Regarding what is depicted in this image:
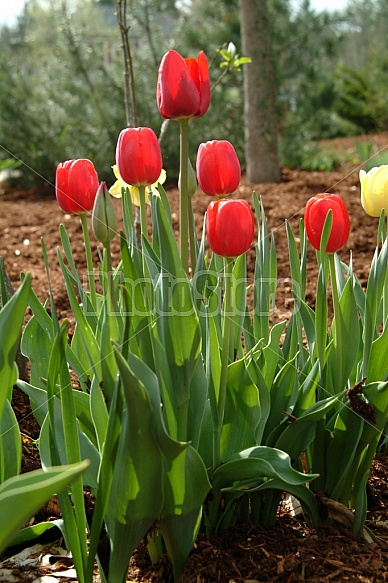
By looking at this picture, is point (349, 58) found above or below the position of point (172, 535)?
above

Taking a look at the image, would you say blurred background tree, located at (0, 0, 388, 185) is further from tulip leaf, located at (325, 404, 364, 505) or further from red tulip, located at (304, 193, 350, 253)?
tulip leaf, located at (325, 404, 364, 505)

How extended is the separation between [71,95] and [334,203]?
6995 millimetres

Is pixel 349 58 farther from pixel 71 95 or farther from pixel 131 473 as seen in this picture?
pixel 131 473

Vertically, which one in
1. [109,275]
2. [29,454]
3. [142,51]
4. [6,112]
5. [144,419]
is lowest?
[29,454]

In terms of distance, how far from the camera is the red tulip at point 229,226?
4.01 feet

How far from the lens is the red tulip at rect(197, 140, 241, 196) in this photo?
4.81 feet

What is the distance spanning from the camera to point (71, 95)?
7867 millimetres

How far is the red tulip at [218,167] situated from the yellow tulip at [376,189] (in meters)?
0.30

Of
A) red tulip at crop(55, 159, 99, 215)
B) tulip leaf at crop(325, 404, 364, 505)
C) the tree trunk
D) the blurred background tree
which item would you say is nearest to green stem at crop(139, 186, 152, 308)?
red tulip at crop(55, 159, 99, 215)

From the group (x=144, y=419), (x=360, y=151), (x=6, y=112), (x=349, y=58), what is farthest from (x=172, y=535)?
(x=349, y=58)

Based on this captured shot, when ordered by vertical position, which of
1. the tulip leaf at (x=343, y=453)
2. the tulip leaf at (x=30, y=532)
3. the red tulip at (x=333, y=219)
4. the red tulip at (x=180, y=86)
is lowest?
the tulip leaf at (x=30, y=532)

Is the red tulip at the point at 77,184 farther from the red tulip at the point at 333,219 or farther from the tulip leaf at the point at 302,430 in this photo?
the tulip leaf at the point at 302,430

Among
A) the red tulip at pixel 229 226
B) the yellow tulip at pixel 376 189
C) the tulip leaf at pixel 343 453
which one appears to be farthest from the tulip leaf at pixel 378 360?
the red tulip at pixel 229 226

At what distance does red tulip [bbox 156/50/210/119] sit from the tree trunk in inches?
155
